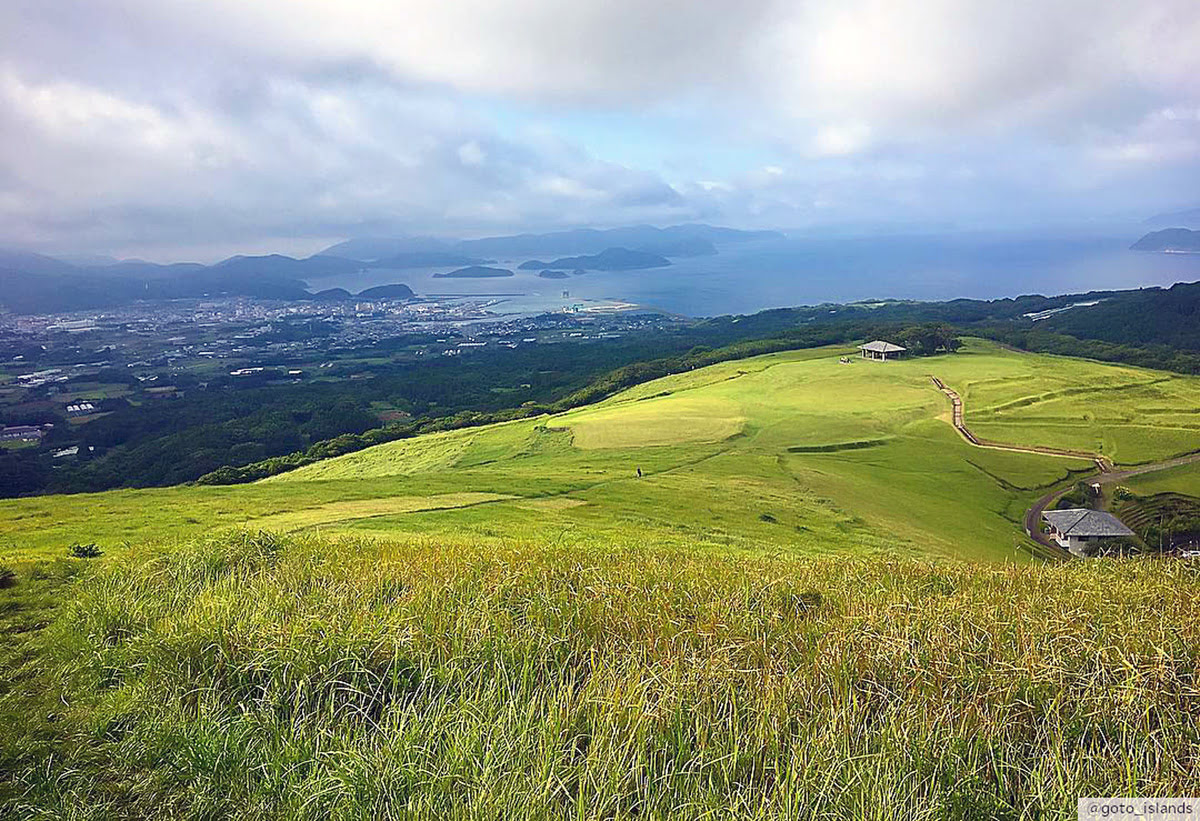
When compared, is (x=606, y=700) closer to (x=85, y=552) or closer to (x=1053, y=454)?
(x=85, y=552)

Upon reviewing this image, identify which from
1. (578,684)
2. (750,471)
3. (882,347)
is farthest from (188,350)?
(578,684)

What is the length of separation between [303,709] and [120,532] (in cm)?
1182

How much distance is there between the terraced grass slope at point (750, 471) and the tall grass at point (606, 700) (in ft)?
24.8

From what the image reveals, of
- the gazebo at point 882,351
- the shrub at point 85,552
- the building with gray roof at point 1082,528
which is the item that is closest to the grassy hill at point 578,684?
the shrub at point 85,552

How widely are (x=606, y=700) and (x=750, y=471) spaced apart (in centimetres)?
2702

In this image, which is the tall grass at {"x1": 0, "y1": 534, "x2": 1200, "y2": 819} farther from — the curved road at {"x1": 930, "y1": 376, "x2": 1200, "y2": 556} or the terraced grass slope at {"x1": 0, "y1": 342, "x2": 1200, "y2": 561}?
the curved road at {"x1": 930, "y1": 376, "x2": 1200, "y2": 556}

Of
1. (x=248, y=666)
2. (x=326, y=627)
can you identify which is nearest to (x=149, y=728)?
(x=248, y=666)

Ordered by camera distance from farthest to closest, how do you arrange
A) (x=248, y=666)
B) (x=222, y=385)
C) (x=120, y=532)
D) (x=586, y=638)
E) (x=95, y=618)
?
1. (x=222, y=385)
2. (x=120, y=532)
3. (x=95, y=618)
4. (x=586, y=638)
5. (x=248, y=666)

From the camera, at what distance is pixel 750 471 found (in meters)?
30.1

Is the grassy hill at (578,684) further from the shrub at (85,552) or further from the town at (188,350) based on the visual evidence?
the town at (188,350)

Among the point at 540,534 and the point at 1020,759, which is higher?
the point at 1020,759

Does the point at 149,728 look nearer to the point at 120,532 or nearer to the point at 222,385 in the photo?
the point at 120,532

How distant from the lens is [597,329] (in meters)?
172

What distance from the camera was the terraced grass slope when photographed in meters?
16.5
